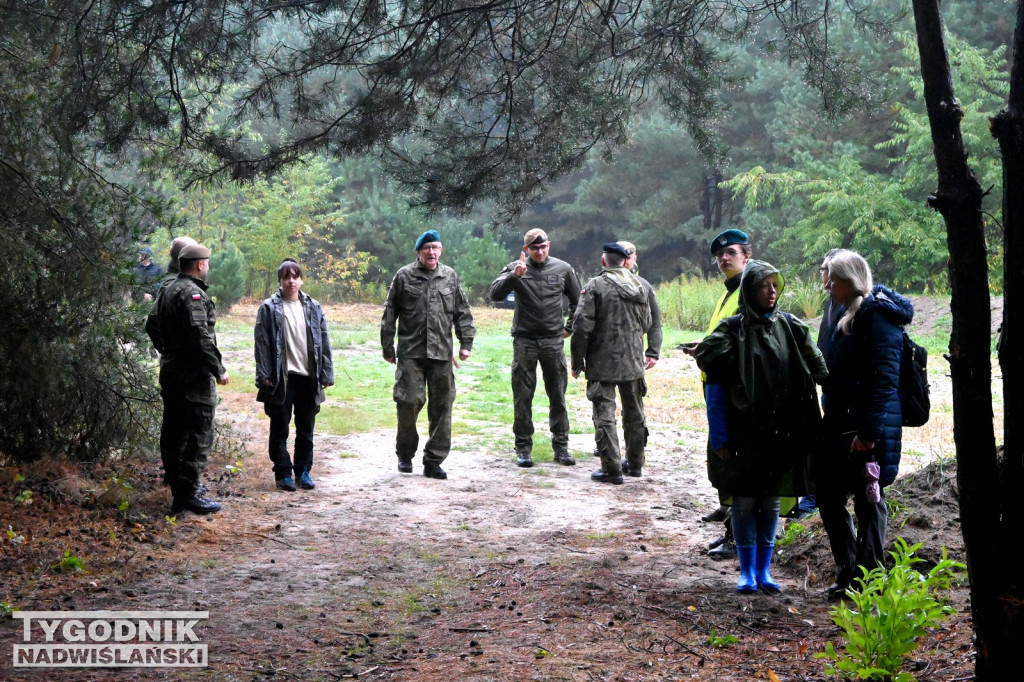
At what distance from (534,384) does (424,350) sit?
50.0 inches

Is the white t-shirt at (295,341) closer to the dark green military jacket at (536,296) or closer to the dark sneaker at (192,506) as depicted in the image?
the dark sneaker at (192,506)

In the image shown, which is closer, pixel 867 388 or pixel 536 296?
pixel 867 388

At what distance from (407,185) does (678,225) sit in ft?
103

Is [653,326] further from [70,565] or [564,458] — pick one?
[70,565]

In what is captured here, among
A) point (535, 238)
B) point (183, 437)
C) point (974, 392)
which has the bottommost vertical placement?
point (183, 437)

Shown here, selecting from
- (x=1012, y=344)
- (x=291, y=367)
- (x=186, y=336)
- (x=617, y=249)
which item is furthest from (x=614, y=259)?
(x=1012, y=344)

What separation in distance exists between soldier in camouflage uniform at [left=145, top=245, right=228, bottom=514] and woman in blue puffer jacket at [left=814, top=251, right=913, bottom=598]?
4088mm

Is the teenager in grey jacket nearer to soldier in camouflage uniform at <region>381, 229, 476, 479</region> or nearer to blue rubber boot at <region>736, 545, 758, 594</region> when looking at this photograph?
soldier in camouflage uniform at <region>381, 229, 476, 479</region>

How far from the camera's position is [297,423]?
812 centimetres

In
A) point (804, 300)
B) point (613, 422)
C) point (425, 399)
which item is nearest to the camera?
point (613, 422)

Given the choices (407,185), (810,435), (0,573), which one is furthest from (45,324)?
(810,435)

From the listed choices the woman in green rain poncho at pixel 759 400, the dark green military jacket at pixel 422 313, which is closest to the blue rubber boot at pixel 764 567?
the woman in green rain poncho at pixel 759 400

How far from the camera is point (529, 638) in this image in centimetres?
446

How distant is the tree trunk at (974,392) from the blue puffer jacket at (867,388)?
1.16 metres
